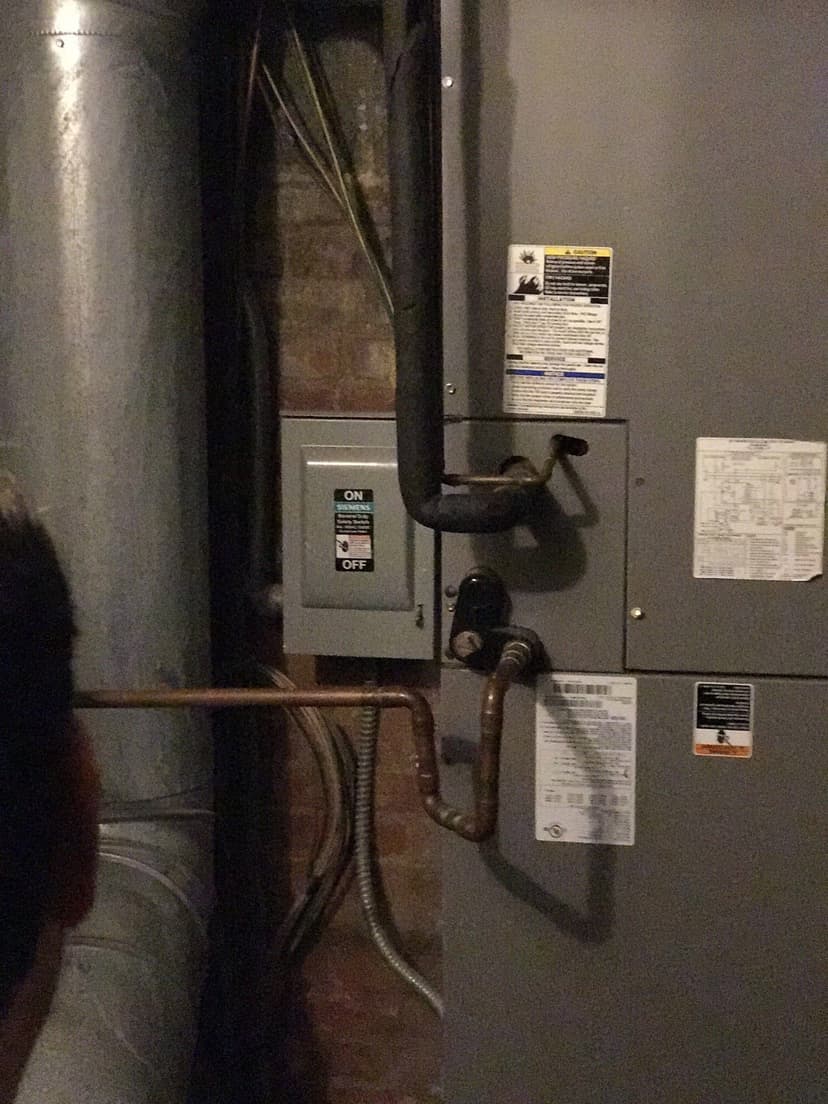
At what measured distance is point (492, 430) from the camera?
1.17 meters

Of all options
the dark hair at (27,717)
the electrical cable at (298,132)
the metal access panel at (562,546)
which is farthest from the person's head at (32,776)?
the electrical cable at (298,132)

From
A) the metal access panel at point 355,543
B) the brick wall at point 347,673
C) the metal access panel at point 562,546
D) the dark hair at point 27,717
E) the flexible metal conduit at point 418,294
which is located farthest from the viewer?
the brick wall at point 347,673

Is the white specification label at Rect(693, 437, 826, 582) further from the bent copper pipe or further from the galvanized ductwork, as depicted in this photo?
the galvanized ductwork

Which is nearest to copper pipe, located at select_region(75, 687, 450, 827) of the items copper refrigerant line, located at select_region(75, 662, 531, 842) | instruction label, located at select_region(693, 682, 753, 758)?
copper refrigerant line, located at select_region(75, 662, 531, 842)

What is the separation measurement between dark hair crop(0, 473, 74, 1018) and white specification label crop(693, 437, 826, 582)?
0.81 metres

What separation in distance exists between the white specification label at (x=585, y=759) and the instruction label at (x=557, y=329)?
34 cm

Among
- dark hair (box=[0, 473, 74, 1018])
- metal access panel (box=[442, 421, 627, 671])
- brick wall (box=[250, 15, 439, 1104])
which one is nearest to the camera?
dark hair (box=[0, 473, 74, 1018])

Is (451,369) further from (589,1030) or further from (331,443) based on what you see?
(589,1030)

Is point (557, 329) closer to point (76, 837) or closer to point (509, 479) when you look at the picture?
point (509, 479)

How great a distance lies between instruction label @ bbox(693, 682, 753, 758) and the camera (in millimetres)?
1180

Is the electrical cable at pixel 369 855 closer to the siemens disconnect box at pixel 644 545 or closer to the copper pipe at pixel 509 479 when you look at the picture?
the siemens disconnect box at pixel 644 545

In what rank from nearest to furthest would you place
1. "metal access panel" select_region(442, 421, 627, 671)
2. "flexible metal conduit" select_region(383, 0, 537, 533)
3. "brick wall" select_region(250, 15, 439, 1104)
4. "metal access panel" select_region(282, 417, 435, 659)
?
"flexible metal conduit" select_region(383, 0, 537, 533) < "metal access panel" select_region(442, 421, 627, 671) < "metal access panel" select_region(282, 417, 435, 659) < "brick wall" select_region(250, 15, 439, 1104)

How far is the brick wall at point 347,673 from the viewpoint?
1508 mm

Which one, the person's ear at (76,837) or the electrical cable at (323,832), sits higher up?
the person's ear at (76,837)
